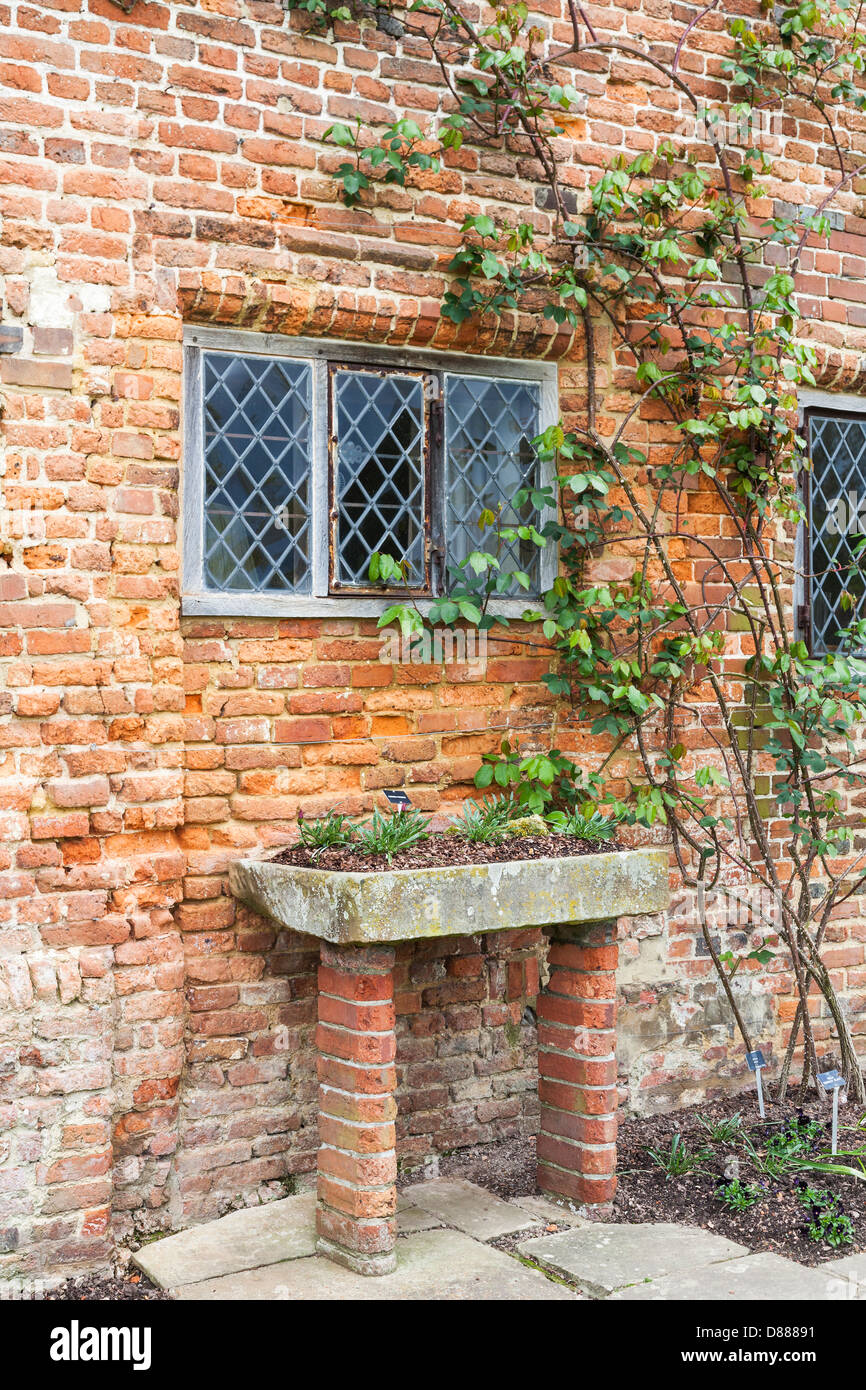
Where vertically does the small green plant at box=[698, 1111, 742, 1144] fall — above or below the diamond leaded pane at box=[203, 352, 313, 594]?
below

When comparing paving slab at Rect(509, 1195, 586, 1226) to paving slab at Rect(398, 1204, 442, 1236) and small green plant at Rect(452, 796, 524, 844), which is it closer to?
paving slab at Rect(398, 1204, 442, 1236)

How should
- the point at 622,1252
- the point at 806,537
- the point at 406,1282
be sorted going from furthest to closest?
the point at 806,537 → the point at 622,1252 → the point at 406,1282

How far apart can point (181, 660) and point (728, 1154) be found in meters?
2.58

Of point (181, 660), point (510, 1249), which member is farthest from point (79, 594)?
point (510, 1249)

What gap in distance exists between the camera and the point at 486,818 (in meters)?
4.15

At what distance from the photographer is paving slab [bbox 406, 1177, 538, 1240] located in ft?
12.8

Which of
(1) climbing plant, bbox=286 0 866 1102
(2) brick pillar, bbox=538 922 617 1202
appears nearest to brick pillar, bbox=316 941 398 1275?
(2) brick pillar, bbox=538 922 617 1202

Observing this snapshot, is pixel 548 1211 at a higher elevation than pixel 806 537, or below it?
below

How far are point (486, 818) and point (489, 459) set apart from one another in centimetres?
137

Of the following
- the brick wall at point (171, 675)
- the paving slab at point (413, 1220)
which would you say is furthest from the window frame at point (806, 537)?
the paving slab at point (413, 1220)

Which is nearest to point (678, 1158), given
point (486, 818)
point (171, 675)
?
point (486, 818)

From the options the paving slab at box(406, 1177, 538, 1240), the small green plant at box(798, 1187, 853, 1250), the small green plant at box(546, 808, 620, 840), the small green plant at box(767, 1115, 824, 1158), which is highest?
the small green plant at box(546, 808, 620, 840)

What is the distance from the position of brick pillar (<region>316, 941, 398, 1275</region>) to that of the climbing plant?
3.70 feet

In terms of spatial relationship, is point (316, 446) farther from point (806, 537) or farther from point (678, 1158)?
point (678, 1158)
